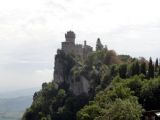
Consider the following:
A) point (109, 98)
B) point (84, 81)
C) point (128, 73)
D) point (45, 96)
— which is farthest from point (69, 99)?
point (109, 98)

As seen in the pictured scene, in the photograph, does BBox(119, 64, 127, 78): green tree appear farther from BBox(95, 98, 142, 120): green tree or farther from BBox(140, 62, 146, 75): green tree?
BBox(95, 98, 142, 120): green tree

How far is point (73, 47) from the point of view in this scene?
610 ft

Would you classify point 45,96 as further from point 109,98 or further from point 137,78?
point 109,98

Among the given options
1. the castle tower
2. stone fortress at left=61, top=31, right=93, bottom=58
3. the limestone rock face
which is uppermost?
the castle tower

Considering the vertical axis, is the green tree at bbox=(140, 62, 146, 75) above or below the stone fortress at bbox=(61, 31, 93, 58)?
below

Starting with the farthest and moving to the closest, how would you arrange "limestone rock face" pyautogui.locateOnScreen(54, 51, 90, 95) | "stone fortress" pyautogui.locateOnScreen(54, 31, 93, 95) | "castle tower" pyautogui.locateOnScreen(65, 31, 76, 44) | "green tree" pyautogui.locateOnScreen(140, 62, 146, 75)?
"castle tower" pyautogui.locateOnScreen(65, 31, 76, 44)
"stone fortress" pyautogui.locateOnScreen(54, 31, 93, 95)
"limestone rock face" pyautogui.locateOnScreen(54, 51, 90, 95)
"green tree" pyautogui.locateOnScreen(140, 62, 146, 75)

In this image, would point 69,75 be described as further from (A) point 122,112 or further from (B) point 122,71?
(A) point 122,112

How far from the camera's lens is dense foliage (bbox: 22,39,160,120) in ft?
289

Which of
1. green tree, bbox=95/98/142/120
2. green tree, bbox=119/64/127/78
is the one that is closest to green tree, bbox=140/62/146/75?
green tree, bbox=119/64/127/78

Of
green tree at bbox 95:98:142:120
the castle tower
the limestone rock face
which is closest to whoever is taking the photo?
green tree at bbox 95:98:142:120

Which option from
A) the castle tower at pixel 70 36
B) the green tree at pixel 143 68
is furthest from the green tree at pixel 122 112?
the castle tower at pixel 70 36

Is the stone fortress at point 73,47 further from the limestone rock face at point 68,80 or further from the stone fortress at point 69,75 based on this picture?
the limestone rock face at point 68,80

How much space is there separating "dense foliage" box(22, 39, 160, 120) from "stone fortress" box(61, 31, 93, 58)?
13.6 feet

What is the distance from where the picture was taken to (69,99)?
15488 cm
